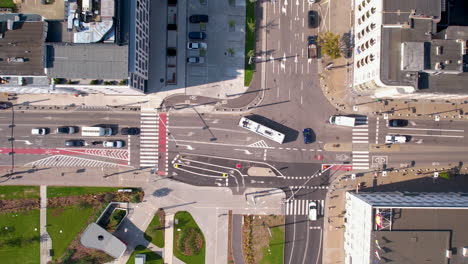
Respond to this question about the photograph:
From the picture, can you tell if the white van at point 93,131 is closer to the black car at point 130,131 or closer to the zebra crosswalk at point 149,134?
the black car at point 130,131

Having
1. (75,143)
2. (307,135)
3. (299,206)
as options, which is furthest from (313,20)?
(75,143)

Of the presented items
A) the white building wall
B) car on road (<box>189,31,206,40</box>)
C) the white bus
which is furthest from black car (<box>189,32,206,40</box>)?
the white building wall

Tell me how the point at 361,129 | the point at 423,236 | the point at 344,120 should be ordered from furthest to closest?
1. the point at 361,129
2. the point at 344,120
3. the point at 423,236

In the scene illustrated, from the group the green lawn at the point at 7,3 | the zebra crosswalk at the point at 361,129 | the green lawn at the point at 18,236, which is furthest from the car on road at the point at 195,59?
the green lawn at the point at 18,236

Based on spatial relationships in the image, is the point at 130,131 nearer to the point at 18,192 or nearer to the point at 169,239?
the point at 169,239

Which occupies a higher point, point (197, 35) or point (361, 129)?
point (197, 35)
